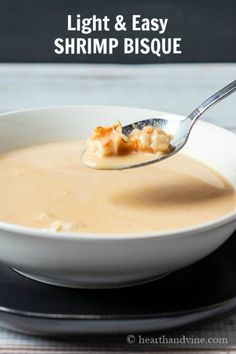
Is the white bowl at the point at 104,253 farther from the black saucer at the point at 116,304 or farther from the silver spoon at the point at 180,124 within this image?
the silver spoon at the point at 180,124

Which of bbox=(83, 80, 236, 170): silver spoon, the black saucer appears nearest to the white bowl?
the black saucer

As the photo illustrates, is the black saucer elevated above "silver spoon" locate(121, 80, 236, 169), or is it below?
below

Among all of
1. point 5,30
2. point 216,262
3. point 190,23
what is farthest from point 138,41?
point 216,262

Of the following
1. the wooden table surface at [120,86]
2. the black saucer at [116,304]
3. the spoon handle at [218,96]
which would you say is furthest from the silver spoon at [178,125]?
the wooden table surface at [120,86]

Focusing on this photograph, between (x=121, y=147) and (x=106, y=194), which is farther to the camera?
(x=121, y=147)

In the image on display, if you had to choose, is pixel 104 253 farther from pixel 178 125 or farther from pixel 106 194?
pixel 178 125

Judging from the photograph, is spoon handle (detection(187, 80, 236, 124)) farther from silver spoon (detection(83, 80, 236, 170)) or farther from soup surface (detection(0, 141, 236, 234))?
soup surface (detection(0, 141, 236, 234))

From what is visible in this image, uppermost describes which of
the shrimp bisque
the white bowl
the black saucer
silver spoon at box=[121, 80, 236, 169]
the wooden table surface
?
the wooden table surface

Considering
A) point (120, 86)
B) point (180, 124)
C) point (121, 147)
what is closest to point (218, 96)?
point (180, 124)
